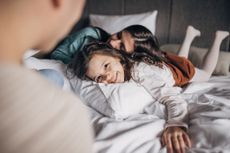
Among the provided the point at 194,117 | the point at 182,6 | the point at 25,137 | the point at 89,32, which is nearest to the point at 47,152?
the point at 25,137

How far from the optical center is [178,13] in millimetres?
1622

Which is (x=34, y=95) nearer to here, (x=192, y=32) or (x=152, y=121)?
(x=152, y=121)

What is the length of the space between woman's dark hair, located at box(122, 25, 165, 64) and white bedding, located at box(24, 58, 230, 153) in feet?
0.49

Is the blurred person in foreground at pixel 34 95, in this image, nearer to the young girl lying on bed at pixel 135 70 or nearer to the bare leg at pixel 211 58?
the young girl lying on bed at pixel 135 70

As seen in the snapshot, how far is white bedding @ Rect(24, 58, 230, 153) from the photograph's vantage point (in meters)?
0.86

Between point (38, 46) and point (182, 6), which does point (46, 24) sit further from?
point (182, 6)

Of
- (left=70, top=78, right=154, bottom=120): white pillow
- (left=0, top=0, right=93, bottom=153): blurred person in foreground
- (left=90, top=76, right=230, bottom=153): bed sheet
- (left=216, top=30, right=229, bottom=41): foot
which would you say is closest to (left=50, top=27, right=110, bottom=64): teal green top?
(left=70, top=78, right=154, bottom=120): white pillow

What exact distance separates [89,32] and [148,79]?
35cm

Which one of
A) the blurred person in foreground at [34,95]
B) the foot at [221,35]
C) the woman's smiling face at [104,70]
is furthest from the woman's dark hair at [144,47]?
the blurred person in foreground at [34,95]

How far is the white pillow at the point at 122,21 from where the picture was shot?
152 cm

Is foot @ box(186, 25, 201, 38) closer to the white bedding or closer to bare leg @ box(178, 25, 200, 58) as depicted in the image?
bare leg @ box(178, 25, 200, 58)

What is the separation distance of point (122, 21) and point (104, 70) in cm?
45

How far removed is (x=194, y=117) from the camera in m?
1.02

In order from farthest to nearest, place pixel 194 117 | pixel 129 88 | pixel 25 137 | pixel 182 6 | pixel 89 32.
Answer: pixel 182 6
pixel 89 32
pixel 129 88
pixel 194 117
pixel 25 137
